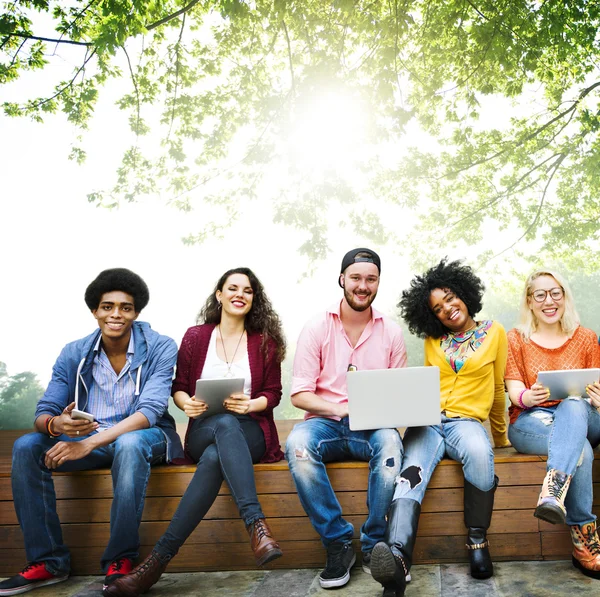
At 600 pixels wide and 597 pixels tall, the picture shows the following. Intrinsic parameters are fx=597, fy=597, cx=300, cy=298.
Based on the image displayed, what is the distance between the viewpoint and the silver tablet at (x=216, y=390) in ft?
7.22

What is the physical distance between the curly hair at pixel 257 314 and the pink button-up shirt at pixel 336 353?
5.0 inches

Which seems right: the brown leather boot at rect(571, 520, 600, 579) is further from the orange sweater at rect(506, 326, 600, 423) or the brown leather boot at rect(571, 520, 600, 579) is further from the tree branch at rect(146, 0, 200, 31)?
the tree branch at rect(146, 0, 200, 31)

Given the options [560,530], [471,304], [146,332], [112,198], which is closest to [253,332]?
[146,332]

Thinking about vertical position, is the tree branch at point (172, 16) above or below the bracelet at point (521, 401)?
above

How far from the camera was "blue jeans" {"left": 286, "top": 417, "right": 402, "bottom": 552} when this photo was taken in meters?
2.14

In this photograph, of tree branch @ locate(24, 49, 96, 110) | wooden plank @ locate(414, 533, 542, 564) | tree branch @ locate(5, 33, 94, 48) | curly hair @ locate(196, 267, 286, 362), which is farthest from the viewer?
tree branch @ locate(24, 49, 96, 110)

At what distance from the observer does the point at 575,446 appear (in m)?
2.11

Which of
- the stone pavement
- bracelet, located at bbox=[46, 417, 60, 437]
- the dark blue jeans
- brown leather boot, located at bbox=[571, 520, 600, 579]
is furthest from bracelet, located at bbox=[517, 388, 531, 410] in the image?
bracelet, located at bbox=[46, 417, 60, 437]

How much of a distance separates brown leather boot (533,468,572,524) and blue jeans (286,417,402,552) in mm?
493

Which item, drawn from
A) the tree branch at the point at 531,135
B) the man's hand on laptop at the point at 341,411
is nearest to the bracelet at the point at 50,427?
the man's hand on laptop at the point at 341,411

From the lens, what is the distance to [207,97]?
6703 millimetres

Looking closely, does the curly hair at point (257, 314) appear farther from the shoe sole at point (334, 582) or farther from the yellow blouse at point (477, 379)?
the shoe sole at point (334, 582)

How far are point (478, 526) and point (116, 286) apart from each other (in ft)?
5.66

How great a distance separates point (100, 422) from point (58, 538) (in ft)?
1.53
